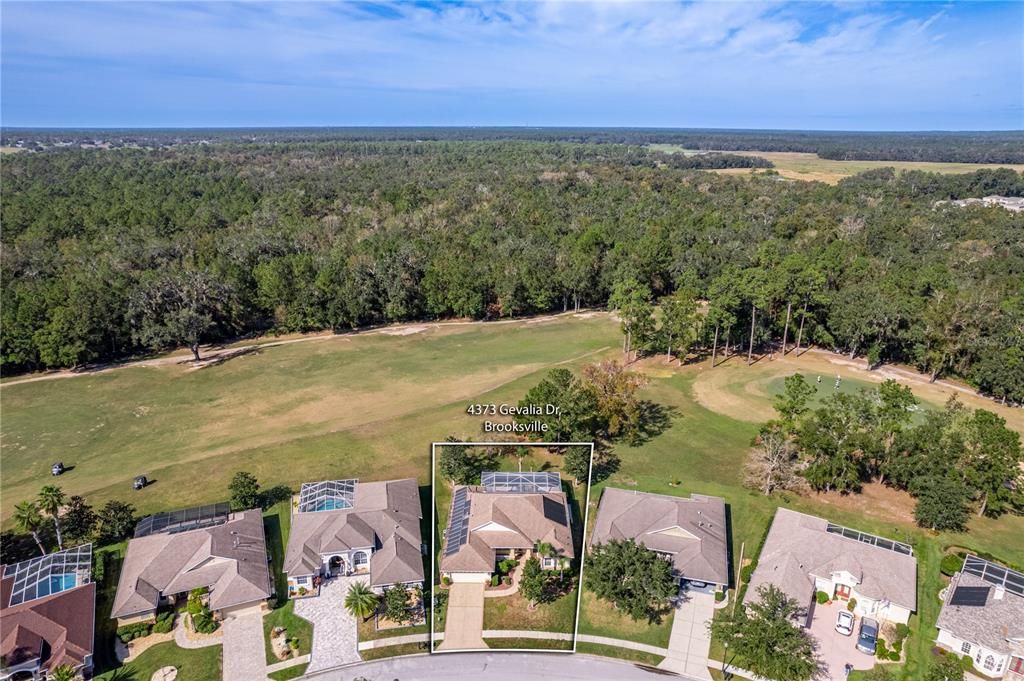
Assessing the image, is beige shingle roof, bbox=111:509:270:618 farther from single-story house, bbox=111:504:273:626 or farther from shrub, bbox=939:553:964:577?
shrub, bbox=939:553:964:577

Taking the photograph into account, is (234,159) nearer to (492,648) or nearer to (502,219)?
(502,219)

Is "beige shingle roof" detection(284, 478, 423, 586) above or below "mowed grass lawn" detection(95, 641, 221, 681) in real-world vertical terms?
above

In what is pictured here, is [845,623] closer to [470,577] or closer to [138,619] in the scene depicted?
[470,577]

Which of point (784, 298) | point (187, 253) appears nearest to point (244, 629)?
point (784, 298)

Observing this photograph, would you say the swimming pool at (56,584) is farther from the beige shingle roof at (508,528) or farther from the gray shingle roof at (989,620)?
the gray shingle roof at (989,620)

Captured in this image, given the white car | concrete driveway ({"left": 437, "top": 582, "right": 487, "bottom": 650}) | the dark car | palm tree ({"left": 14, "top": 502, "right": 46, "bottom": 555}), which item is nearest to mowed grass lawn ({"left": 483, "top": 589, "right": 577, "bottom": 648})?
concrete driveway ({"left": 437, "top": 582, "right": 487, "bottom": 650})
